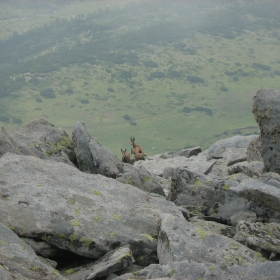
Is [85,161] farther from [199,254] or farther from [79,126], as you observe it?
[199,254]

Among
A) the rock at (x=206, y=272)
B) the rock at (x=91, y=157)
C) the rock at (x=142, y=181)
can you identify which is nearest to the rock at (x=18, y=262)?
the rock at (x=206, y=272)

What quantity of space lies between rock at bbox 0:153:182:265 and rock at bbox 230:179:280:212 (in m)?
2.99

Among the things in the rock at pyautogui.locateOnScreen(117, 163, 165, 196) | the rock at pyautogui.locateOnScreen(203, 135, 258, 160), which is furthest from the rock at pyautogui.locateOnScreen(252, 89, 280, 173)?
the rock at pyautogui.locateOnScreen(203, 135, 258, 160)

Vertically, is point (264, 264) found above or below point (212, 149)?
above

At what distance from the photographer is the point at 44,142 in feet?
100

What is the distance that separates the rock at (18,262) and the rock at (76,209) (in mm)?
1469

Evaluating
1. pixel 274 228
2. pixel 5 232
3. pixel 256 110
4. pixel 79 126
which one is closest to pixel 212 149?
pixel 256 110

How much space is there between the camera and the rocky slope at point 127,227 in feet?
48.6

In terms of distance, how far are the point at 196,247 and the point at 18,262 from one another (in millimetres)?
5909

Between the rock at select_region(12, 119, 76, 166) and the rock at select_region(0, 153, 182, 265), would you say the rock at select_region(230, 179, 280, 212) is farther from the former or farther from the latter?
the rock at select_region(12, 119, 76, 166)

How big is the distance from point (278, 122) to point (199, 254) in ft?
55.0

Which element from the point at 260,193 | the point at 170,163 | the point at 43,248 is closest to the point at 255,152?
the point at 170,163

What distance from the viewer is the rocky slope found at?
1480 centimetres

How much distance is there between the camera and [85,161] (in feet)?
95.8
